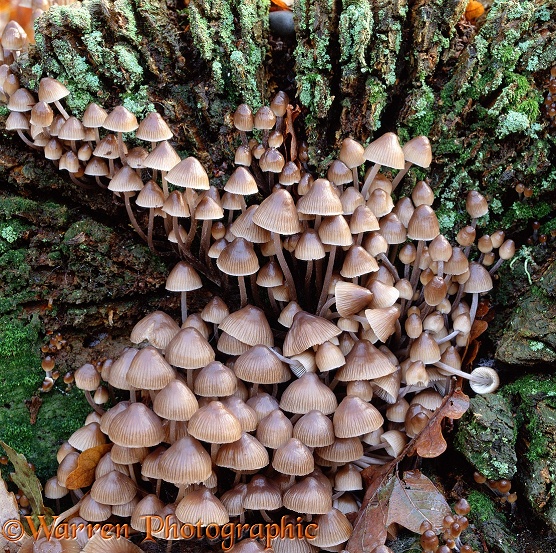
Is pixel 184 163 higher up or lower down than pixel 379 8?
lower down

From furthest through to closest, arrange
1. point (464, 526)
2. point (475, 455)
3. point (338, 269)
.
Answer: point (338, 269), point (475, 455), point (464, 526)

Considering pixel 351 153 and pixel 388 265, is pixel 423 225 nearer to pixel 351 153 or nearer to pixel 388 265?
pixel 388 265

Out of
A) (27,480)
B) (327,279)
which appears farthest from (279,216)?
(27,480)

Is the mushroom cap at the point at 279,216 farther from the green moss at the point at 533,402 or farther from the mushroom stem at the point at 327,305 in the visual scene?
the green moss at the point at 533,402

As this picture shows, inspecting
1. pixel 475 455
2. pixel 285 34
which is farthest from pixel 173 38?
pixel 475 455

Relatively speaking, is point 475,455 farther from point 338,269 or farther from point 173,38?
point 173,38

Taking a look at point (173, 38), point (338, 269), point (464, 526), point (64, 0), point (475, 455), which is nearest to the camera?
point (464, 526)

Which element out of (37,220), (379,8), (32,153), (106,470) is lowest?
(106,470)
